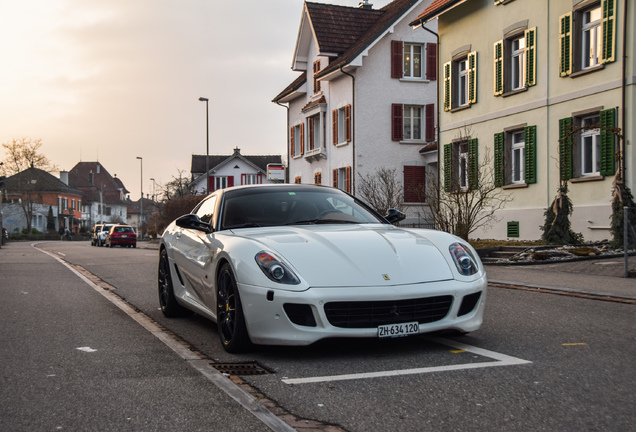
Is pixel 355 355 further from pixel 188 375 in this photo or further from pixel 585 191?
pixel 585 191

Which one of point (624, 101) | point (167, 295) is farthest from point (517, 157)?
point (167, 295)

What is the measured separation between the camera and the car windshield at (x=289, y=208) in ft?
22.5

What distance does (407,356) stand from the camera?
547 cm

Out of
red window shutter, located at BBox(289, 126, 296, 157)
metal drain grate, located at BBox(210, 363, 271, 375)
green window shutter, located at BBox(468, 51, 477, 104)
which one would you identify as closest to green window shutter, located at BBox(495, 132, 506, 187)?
green window shutter, located at BBox(468, 51, 477, 104)

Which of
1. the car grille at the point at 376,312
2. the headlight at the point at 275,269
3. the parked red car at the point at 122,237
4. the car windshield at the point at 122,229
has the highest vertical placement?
the headlight at the point at 275,269

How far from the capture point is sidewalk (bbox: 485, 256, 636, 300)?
1038 cm

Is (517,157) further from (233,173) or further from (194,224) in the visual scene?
(233,173)

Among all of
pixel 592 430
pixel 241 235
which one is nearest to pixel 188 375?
pixel 241 235

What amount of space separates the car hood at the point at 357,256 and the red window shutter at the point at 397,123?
1203 inches

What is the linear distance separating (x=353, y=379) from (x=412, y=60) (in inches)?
1339

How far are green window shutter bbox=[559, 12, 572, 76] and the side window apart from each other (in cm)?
1510

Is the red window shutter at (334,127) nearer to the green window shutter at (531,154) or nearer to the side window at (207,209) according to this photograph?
the green window shutter at (531,154)

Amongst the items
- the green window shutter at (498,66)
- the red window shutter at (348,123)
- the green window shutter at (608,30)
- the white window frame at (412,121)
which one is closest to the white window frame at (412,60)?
the white window frame at (412,121)

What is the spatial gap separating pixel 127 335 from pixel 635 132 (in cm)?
1476
